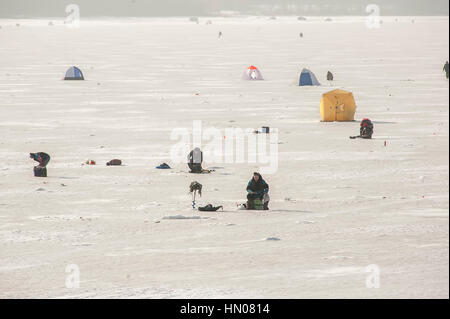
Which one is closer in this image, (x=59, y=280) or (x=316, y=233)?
(x=59, y=280)

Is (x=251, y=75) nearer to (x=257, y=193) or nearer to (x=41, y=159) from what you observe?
(x=41, y=159)

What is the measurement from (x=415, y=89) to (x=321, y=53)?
32210mm

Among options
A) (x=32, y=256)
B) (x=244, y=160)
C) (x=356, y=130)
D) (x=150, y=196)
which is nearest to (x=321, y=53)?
(x=356, y=130)

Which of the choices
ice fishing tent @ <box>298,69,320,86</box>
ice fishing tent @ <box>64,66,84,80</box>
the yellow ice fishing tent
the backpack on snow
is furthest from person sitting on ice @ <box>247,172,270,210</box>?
ice fishing tent @ <box>64,66,84,80</box>

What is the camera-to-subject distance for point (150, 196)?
16344mm

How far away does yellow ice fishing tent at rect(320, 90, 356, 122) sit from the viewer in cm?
2775

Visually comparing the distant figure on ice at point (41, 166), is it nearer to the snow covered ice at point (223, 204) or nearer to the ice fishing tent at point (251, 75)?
the snow covered ice at point (223, 204)

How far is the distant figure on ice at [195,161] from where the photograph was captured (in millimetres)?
18538

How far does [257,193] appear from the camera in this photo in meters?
15.0

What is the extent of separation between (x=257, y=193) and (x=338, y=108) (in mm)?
13347

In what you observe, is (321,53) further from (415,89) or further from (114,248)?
(114,248)

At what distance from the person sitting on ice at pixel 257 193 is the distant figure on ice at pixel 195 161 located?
12.0 feet

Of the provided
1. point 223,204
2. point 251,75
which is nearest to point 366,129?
point 223,204

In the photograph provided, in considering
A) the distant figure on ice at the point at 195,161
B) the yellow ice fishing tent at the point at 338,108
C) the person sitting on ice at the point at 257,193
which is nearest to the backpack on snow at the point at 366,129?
the yellow ice fishing tent at the point at 338,108
